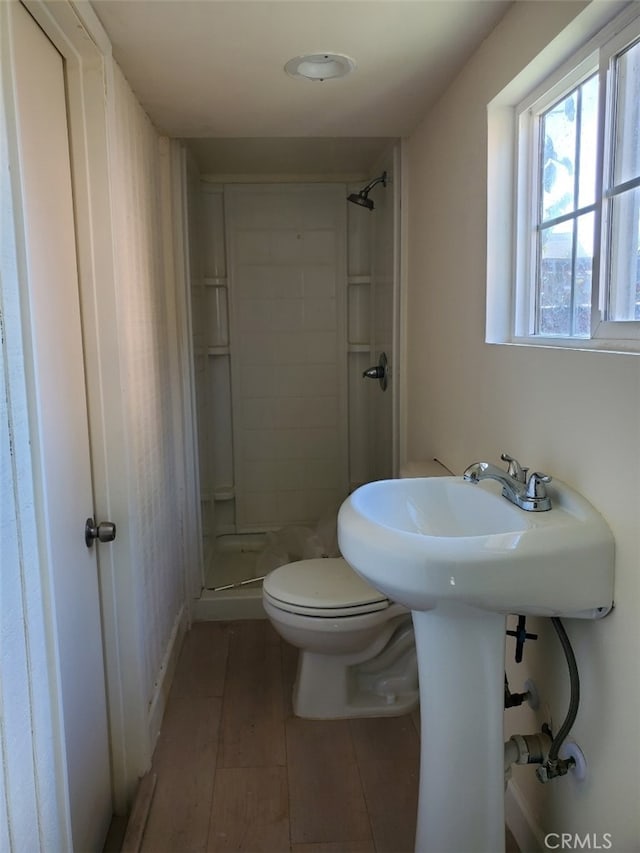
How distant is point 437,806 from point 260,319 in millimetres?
2490

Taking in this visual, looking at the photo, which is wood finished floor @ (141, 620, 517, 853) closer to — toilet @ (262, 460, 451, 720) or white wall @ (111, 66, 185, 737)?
toilet @ (262, 460, 451, 720)

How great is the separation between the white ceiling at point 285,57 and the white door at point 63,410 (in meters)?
0.27

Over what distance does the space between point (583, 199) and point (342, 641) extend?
1.43 metres

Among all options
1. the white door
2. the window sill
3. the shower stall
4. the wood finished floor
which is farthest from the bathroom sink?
the shower stall

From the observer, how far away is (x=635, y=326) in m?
1.11

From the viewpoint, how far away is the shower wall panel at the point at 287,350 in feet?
10.6

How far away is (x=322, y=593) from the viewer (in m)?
2.00

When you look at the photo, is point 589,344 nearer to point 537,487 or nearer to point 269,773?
point 537,487

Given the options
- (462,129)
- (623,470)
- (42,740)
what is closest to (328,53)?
(462,129)

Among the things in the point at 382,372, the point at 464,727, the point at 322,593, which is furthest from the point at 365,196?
the point at 464,727

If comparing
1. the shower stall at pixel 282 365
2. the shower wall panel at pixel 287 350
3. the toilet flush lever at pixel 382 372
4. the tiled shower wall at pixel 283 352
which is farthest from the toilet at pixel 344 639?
the shower wall panel at pixel 287 350

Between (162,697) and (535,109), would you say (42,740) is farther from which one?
(535,109)

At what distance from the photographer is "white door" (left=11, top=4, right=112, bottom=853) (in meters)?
1.25

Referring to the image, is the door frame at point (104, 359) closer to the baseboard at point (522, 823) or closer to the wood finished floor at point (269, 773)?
the wood finished floor at point (269, 773)
